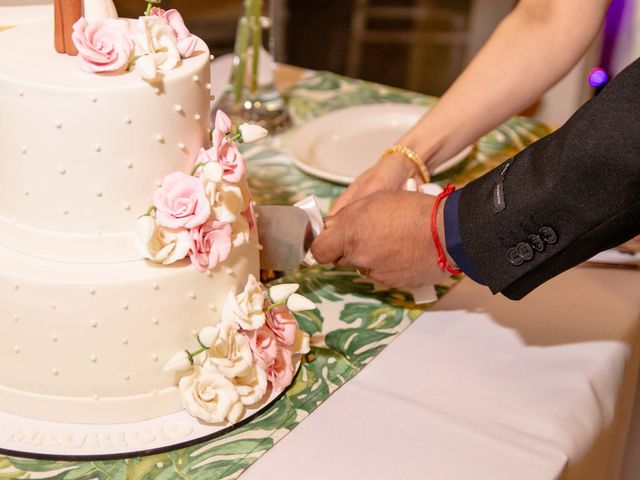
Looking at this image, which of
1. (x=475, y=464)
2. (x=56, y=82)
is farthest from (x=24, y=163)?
(x=475, y=464)

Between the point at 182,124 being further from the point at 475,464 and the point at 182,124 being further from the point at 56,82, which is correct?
the point at 475,464

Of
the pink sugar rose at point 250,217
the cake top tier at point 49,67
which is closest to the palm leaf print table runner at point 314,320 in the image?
the pink sugar rose at point 250,217

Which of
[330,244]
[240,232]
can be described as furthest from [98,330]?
[330,244]

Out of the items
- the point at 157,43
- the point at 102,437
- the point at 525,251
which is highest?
the point at 157,43

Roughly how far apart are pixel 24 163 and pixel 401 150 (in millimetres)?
768

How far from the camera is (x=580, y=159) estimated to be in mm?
1036

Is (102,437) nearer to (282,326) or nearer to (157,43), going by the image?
(282,326)

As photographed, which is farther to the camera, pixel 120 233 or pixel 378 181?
pixel 378 181

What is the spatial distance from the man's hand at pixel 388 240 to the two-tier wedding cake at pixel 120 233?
0.86ft

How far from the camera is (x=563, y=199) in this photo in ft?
3.51

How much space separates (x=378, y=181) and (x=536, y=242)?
426 millimetres

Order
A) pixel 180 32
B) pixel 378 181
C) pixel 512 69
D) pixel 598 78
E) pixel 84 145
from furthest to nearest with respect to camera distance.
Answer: pixel 598 78, pixel 512 69, pixel 378 181, pixel 180 32, pixel 84 145

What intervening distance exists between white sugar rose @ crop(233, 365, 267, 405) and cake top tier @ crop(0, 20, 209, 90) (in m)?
0.39

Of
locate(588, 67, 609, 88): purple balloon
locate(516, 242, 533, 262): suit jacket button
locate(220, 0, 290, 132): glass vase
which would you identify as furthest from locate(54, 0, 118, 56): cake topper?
locate(588, 67, 609, 88): purple balloon
